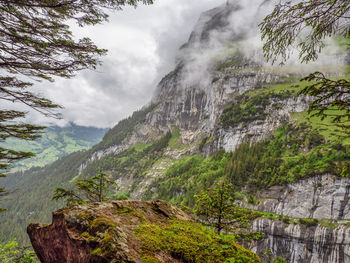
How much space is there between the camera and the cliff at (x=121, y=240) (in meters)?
3.76

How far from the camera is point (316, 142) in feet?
302

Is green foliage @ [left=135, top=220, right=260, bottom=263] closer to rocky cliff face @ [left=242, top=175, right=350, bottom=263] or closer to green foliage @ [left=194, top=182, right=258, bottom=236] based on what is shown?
green foliage @ [left=194, top=182, right=258, bottom=236]

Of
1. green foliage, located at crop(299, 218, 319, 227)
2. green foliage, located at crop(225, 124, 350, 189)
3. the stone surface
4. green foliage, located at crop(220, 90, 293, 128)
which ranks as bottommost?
green foliage, located at crop(299, 218, 319, 227)

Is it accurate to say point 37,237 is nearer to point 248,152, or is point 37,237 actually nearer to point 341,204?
point 341,204

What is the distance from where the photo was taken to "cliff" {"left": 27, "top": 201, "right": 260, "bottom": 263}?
3.76m

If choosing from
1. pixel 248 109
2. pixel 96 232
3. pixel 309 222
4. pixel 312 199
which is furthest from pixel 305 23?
pixel 248 109

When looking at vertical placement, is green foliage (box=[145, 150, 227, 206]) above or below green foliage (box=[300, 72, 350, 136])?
below

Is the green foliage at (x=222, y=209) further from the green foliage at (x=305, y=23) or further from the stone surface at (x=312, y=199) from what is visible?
the stone surface at (x=312, y=199)

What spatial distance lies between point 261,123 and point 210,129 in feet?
184

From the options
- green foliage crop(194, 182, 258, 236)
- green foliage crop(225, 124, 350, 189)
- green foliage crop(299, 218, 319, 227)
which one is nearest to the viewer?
green foliage crop(194, 182, 258, 236)

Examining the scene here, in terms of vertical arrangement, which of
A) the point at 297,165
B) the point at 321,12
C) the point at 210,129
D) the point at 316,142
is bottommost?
the point at 321,12

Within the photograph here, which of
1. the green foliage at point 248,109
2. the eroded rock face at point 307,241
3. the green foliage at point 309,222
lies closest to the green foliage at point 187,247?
the eroded rock face at point 307,241

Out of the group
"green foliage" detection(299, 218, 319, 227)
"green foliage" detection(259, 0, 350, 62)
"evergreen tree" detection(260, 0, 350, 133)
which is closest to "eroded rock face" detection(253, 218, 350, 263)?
"green foliage" detection(299, 218, 319, 227)

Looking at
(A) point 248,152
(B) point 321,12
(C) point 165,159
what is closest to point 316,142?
(A) point 248,152
